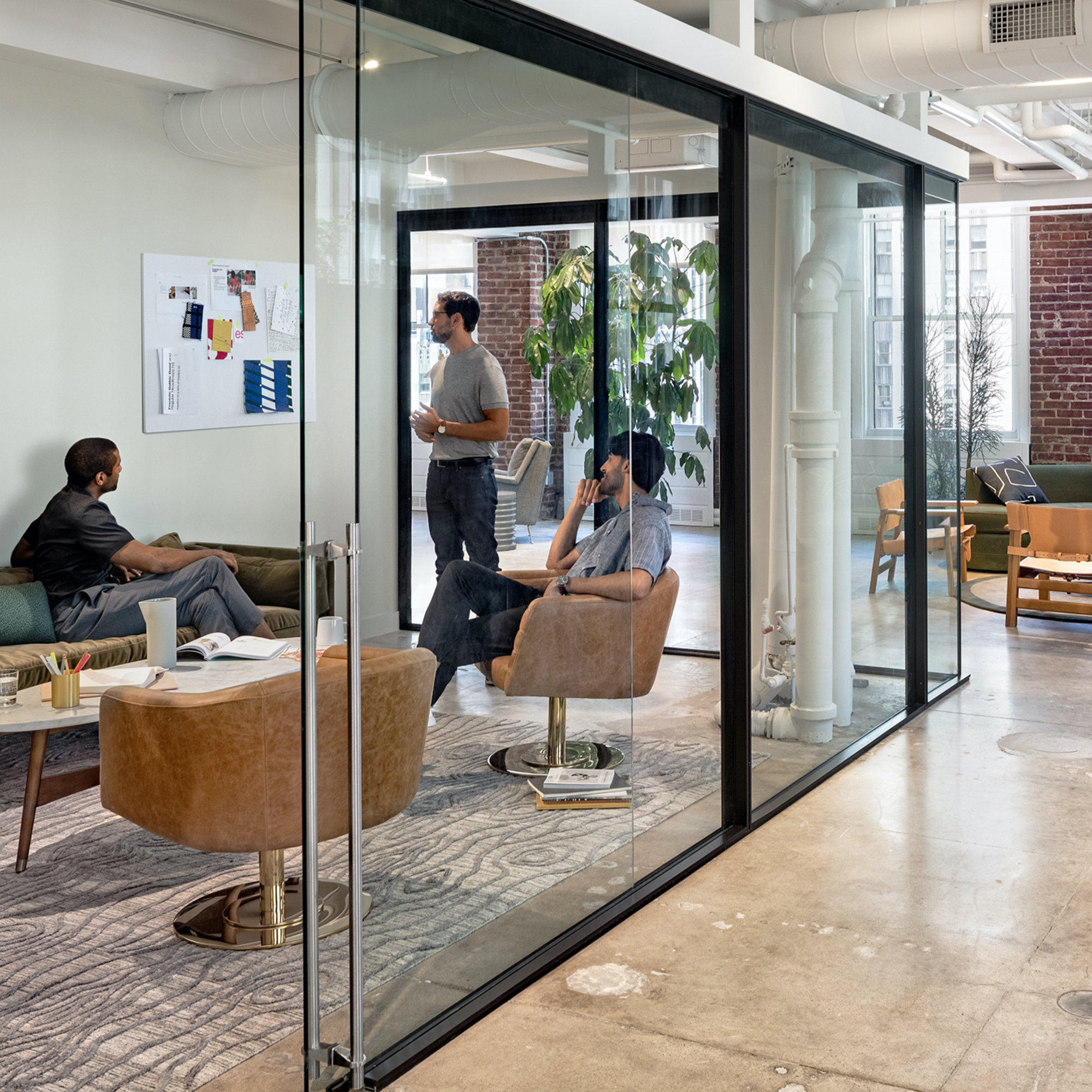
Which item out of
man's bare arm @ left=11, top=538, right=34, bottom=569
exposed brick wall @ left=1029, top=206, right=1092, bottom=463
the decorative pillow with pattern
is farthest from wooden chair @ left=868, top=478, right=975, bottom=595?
exposed brick wall @ left=1029, top=206, right=1092, bottom=463

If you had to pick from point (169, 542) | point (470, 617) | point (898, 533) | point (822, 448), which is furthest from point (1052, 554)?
point (470, 617)

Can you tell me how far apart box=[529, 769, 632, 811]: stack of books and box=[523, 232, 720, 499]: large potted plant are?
2.72ft

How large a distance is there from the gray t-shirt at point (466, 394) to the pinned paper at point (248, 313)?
422cm

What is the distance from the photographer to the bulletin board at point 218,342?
6555 mm

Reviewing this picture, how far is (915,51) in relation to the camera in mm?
4973

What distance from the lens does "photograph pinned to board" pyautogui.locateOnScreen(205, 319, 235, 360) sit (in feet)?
22.4

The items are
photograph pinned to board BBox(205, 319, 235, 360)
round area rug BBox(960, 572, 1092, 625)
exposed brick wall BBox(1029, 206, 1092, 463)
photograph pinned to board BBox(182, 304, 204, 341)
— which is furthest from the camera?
exposed brick wall BBox(1029, 206, 1092, 463)

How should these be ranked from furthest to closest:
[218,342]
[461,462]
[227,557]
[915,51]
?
[218,342] < [227,557] < [915,51] < [461,462]

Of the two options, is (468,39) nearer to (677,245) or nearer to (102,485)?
(677,245)

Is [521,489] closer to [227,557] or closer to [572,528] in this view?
[572,528]

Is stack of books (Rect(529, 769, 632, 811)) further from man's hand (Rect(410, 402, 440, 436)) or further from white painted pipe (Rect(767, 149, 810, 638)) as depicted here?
white painted pipe (Rect(767, 149, 810, 638))

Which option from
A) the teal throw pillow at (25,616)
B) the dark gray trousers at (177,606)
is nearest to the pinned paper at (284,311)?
the dark gray trousers at (177,606)

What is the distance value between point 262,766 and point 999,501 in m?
8.86

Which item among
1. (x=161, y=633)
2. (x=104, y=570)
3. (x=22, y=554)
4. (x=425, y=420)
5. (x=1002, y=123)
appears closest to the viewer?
(x=425, y=420)
